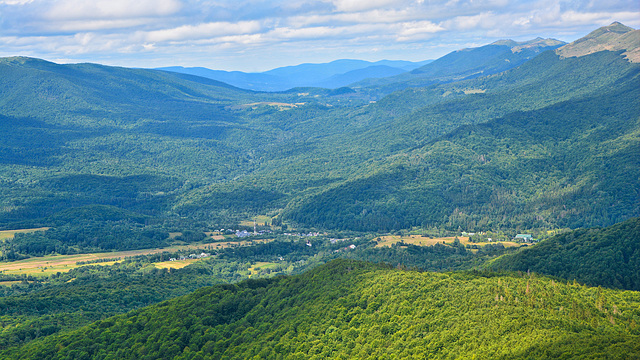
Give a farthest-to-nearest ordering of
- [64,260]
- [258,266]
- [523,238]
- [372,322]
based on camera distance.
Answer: [523,238] → [64,260] → [258,266] → [372,322]

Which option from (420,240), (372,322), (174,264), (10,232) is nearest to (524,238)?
(420,240)

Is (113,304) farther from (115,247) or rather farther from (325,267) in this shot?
(115,247)

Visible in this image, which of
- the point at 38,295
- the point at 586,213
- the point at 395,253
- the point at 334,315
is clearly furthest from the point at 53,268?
the point at 586,213

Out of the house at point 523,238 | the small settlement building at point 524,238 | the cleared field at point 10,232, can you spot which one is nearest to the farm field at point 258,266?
the small settlement building at point 524,238

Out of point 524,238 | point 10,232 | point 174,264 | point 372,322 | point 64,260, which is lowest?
point 524,238

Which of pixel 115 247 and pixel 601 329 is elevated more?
pixel 601 329

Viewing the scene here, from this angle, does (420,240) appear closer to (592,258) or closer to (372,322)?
(592,258)
